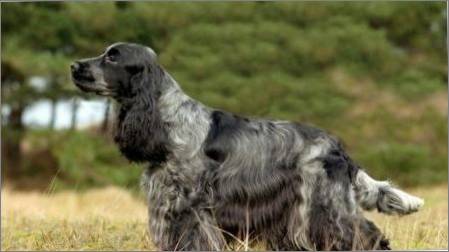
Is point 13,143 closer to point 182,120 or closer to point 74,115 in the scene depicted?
point 74,115

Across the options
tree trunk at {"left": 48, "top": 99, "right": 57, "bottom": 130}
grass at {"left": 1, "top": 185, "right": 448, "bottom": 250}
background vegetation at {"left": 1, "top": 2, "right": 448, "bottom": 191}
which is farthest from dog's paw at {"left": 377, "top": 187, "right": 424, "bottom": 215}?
tree trunk at {"left": 48, "top": 99, "right": 57, "bottom": 130}

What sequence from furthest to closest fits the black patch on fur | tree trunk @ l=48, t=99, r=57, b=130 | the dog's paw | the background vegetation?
tree trunk @ l=48, t=99, r=57, b=130 < the background vegetation < the dog's paw < the black patch on fur

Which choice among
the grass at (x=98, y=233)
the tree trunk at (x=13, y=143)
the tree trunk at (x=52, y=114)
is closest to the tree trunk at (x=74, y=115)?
the tree trunk at (x=52, y=114)

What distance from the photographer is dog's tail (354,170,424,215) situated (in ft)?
19.1

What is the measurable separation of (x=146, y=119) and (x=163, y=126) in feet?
0.43

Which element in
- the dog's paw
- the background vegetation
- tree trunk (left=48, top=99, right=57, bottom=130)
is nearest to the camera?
the dog's paw

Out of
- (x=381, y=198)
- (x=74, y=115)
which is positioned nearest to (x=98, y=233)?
(x=381, y=198)

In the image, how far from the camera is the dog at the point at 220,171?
213 inches

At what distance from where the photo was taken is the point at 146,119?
555 cm

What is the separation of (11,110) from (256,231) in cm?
1363

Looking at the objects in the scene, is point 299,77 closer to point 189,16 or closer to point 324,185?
point 189,16

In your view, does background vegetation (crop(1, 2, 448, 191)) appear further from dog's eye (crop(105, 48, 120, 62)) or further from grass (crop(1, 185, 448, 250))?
dog's eye (crop(105, 48, 120, 62))

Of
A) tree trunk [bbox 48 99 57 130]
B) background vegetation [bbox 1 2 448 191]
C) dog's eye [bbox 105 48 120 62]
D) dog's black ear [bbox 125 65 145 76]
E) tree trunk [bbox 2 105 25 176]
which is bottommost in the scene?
tree trunk [bbox 2 105 25 176]

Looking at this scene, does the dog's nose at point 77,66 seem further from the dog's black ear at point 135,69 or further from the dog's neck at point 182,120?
the dog's neck at point 182,120
